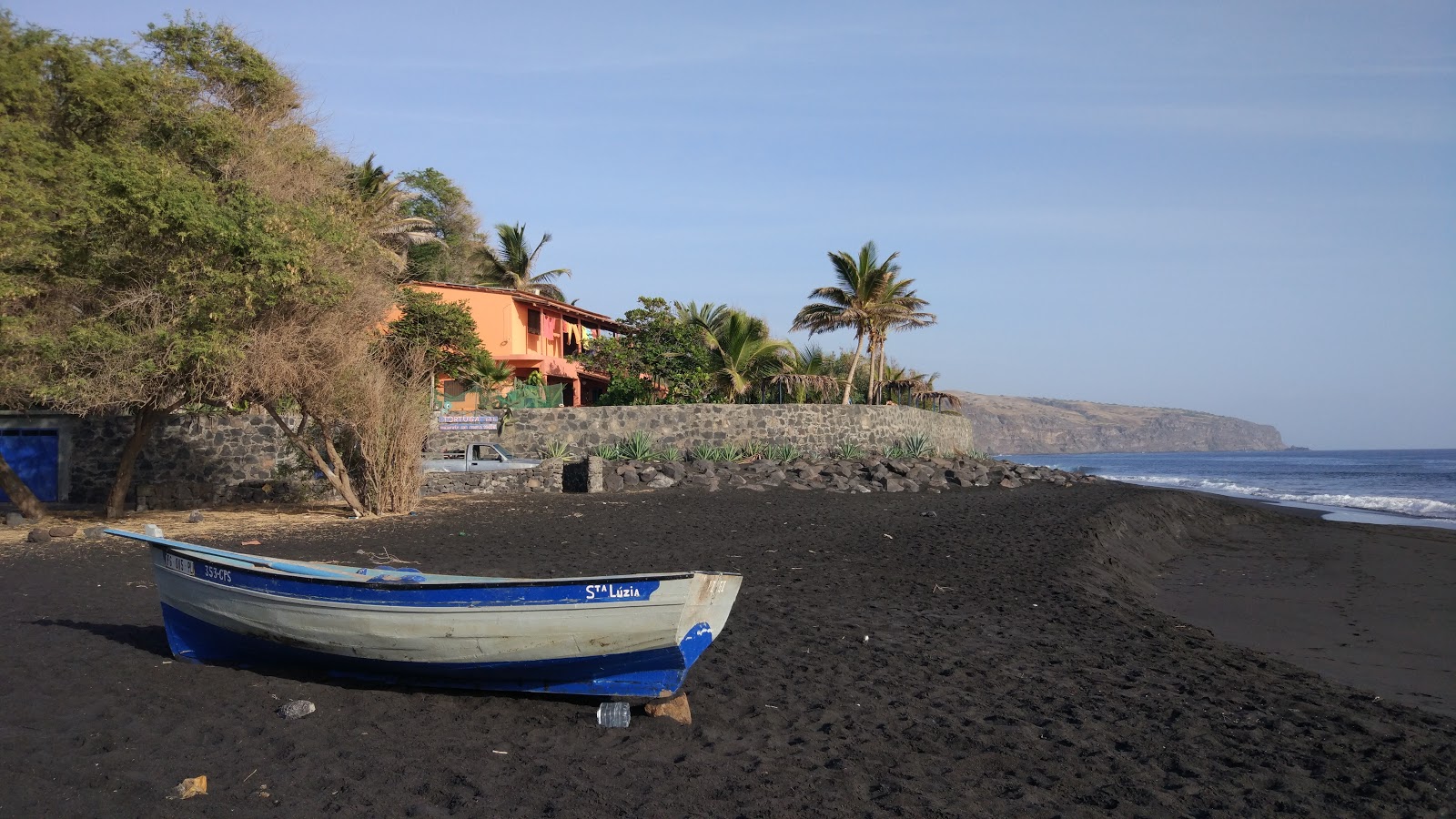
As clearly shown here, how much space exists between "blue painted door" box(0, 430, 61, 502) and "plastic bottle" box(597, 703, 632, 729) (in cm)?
1840

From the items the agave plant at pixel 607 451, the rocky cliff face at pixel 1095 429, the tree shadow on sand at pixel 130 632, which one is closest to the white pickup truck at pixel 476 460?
the agave plant at pixel 607 451

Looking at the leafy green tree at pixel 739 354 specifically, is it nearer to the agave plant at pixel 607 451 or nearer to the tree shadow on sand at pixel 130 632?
the agave plant at pixel 607 451

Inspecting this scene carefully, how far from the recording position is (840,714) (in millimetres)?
5961

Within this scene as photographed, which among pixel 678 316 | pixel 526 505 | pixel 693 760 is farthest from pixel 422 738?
pixel 678 316

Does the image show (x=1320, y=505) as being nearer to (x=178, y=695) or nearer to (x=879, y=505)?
(x=879, y=505)

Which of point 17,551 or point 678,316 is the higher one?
point 678,316

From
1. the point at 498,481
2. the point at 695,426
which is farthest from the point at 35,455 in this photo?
the point at 695,426

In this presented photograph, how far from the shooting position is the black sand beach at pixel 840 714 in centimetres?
473

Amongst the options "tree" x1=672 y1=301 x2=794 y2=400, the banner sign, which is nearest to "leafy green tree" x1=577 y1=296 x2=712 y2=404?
"tree" x1=672 y1=301 x2=794 y2=400

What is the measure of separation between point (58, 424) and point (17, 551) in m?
7.90

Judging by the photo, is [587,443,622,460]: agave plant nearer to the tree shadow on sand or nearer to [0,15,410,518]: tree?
[0,15,410,518]: tree

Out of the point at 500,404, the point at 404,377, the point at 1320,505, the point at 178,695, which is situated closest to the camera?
the point at 178,695

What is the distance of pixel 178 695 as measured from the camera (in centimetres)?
621

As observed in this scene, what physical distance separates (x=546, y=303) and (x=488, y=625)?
29.4m
